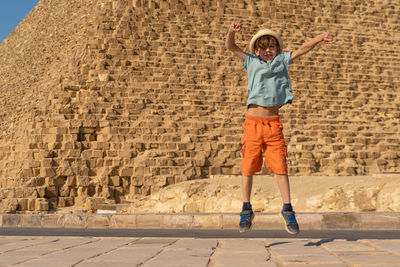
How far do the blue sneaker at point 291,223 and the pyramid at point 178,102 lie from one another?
9.12 metres

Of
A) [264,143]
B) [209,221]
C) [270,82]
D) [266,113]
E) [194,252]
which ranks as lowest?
[209,221]

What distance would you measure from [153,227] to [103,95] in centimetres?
913

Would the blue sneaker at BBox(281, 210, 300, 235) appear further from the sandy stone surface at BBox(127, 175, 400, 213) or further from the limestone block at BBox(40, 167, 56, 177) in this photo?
the limestone block at BBox(40, 167, 56, 177)

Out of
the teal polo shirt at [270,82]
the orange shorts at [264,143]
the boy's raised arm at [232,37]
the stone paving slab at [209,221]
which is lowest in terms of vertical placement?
the stone paving slab at [209,221]

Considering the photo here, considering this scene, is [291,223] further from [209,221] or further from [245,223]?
[209,221]

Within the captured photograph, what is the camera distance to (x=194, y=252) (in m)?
3.57

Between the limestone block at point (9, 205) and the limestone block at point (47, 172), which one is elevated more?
the limestone block at point (47, 172)

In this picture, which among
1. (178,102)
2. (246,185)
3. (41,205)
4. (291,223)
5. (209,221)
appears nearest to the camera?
(291,223)

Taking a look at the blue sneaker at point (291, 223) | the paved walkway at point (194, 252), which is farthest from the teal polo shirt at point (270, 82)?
the paved walkway at point (194, 252)

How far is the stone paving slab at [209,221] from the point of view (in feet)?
21.4

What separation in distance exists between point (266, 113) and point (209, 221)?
2.87m

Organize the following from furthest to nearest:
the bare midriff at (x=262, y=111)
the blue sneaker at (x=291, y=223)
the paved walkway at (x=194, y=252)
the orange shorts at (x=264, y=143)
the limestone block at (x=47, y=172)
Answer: the limestone block at (x=47, y=172) < the bare midriff at (x=262, y=111) < the orange shorts at (x=264, y=143) < the blue sneaker at (x=291, y=223) < the paved walkway at (x=194, y=252)

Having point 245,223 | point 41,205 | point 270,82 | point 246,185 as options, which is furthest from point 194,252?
point 41,205

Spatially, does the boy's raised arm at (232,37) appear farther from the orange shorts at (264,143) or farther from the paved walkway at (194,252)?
the paved walkway at (194,252)
